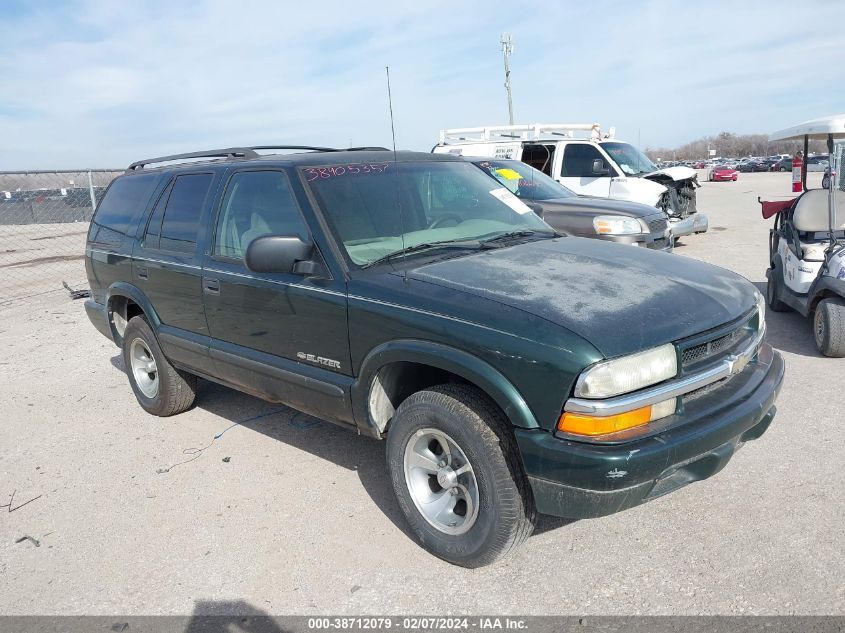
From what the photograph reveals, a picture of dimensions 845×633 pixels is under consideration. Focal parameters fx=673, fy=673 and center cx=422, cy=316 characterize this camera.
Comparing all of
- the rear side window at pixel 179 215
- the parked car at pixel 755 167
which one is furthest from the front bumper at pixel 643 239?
the parked car at pixel 755 167

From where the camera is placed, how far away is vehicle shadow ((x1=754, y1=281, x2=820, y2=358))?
5.85 meters

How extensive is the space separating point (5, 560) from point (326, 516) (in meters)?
1.68

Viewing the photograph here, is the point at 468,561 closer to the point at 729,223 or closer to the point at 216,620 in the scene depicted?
the point at 216,620

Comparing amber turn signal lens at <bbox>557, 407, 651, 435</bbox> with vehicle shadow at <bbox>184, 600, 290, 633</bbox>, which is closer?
amber turn signal lens at <bbox>557, 407, 651, 435</bbox>

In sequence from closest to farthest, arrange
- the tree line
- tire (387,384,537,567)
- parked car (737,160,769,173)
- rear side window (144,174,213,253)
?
tire (387,384,537,567)
rear side window (144,174,213,253)
parked car (737,160,769,173)
the tree line

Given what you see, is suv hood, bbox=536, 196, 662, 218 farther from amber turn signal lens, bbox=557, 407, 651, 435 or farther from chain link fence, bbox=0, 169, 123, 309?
chain link fence, bbox=0, 169, 123, 309

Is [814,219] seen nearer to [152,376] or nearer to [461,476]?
[461,476]

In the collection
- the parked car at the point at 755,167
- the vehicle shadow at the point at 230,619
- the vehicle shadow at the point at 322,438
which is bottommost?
the parked car at the point at 755,167

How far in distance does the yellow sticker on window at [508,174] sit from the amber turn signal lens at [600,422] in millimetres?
7043

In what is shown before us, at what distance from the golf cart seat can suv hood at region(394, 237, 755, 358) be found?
3329 mm

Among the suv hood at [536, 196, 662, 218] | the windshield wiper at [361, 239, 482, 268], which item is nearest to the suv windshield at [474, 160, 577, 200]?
the suv hood at [536, 196, 662, 218]

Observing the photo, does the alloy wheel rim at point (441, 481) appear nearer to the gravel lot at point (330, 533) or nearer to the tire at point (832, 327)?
the gravel lot at point (330, 533)

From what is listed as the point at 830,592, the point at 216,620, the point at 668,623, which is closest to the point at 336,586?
the point at 216,620

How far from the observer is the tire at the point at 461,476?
2.86 m
